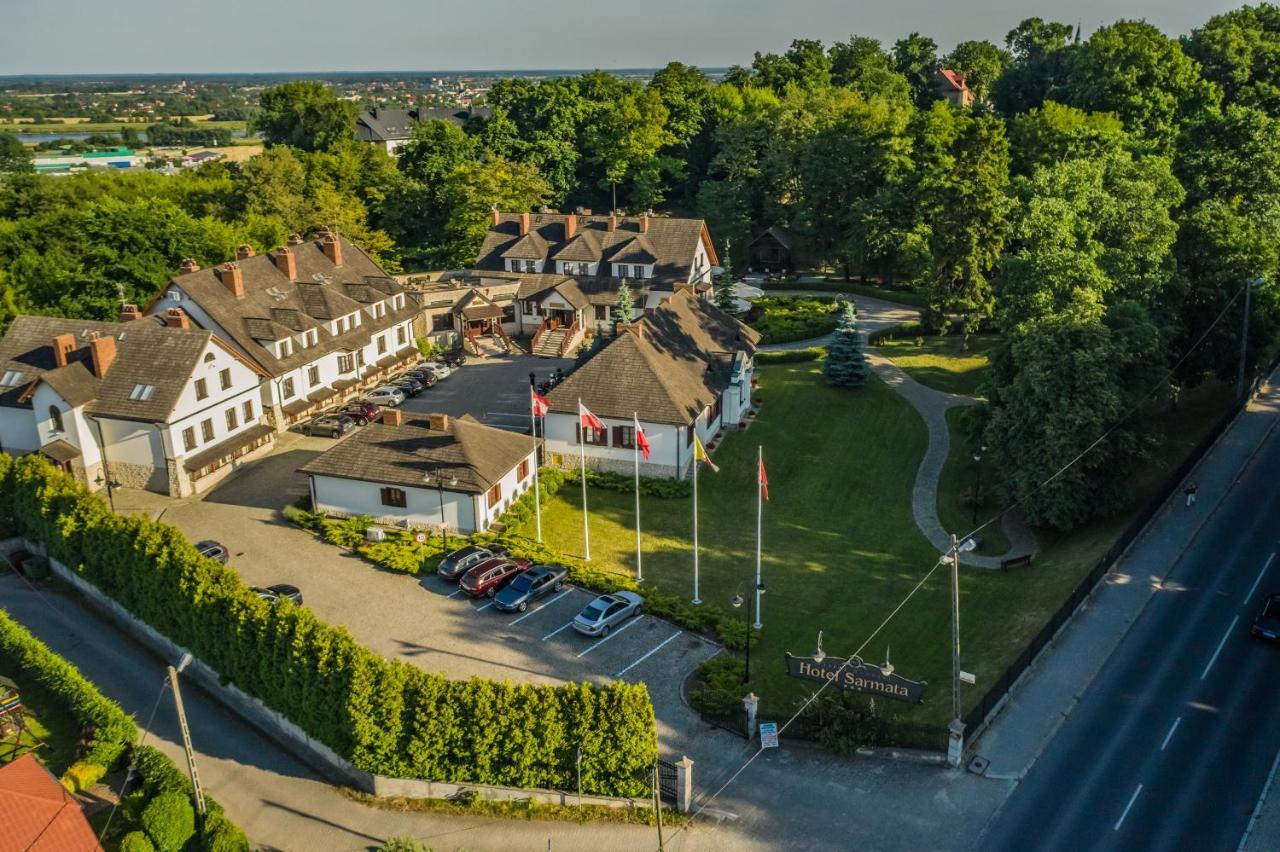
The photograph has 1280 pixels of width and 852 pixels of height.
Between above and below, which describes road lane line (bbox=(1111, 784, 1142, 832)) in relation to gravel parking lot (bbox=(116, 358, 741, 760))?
below

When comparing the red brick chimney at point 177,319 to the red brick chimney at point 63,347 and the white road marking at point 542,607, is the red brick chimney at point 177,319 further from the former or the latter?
the white road marking at point 542,607

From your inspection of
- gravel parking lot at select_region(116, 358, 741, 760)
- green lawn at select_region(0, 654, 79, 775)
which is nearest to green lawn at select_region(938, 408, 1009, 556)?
gravel parking lot at select_region(116, 358, 741, 760)

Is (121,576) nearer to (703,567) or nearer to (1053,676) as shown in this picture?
(703,567)

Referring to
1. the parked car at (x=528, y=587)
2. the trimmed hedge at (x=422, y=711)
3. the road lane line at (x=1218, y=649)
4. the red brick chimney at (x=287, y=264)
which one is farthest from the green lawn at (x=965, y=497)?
the red brick chimney at (x=287, y=264)

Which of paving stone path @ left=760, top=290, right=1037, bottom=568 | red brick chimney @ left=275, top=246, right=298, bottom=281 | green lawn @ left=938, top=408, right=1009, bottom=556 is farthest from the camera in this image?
red brick chimney @ left=275, top=246, right=298, bottom=281

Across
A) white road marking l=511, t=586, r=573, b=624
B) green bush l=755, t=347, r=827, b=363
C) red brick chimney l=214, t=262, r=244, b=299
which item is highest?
red brick chimney l=214, t=262, r=244, b=299

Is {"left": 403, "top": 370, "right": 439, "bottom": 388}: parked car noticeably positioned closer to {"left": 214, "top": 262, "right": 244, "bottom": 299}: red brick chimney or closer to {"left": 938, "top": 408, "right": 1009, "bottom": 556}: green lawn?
{"left": 214, "top": 262, "right": 244, "bottom": 299}: red brick chimney
